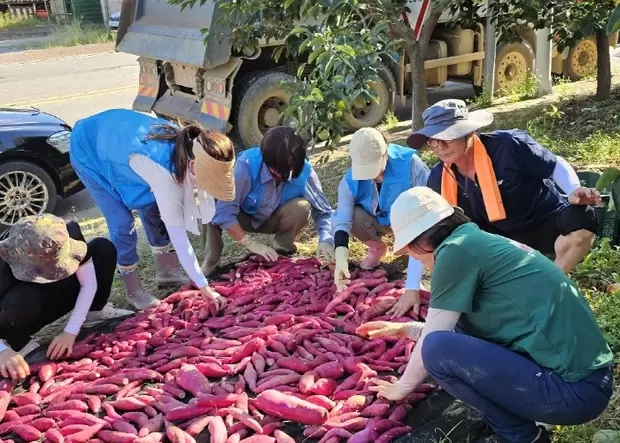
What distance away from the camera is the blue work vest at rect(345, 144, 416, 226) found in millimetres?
3967

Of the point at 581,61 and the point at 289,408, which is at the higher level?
the point at 581,61

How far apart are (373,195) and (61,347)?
78.0 inches

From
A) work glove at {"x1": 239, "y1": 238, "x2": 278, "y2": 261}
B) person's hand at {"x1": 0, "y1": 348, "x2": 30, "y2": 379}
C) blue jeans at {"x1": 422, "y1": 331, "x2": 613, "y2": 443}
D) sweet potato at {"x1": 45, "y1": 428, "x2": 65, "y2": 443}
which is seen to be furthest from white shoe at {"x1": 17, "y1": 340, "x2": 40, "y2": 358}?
blue jeans at {"x1": 422, "y1": 331, "x2": 613, "y2": 443}

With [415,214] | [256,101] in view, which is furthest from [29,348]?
[256,101]

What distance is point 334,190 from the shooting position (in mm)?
6074

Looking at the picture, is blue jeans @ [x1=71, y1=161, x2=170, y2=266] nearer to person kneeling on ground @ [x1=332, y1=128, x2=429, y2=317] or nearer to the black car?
person kneeling on ground @ [x1=332, y1=128, x2=429, y2=317]

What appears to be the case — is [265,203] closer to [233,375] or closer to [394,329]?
[233,375]

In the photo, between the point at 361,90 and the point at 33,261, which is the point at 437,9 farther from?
the point at 33,261

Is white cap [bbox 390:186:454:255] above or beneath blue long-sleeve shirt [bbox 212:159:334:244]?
above

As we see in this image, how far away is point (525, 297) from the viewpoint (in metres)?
2.25

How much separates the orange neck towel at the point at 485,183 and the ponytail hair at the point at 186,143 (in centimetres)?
113

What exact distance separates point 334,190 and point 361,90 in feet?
7.40

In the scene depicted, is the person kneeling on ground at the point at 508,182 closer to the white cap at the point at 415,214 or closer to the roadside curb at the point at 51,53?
the white cap at the point at 415,214

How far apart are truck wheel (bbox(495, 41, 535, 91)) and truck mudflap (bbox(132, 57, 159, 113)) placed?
14.4 ft
